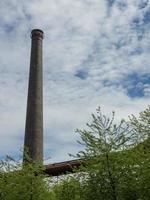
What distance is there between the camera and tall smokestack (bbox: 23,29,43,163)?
3859 cm

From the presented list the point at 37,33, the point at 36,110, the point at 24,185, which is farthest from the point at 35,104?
the point at 24,185

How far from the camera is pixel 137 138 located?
1831 centimetres

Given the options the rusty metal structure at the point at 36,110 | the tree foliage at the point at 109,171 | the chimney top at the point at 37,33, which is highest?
the chimney top at the point at 37,33

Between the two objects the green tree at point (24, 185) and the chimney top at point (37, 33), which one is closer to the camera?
the green tree at point (24, 185)

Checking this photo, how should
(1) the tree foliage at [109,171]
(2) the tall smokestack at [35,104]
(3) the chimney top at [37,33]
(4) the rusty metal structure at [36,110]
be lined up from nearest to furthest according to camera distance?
1. (1) the tree foliage at [109,171]
2. (4) the rusty metal structure at [36,110]
3. (2) the tall smokestack at [35,104]
4. (3) the chimney top at [37,33]

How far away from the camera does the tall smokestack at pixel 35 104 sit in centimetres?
3859

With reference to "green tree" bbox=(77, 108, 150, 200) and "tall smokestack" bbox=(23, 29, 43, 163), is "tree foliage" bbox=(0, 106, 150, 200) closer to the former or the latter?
"green tree" bbox=(77, 108, 150, 200)

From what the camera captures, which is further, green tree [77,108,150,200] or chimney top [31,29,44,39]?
chimney top [31,29,44,39]

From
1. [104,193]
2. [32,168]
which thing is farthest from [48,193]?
[104,193]

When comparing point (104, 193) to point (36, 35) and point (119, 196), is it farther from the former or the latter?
point (36, 35)

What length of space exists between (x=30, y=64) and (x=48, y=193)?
943 inches

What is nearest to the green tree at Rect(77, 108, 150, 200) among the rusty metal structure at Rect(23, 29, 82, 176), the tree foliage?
the tree foliage

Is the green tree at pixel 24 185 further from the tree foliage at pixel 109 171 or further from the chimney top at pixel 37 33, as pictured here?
the chimney top at pixel 37 33

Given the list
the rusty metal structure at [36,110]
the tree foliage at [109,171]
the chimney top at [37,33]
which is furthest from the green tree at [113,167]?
the chimney top at [37,33]
